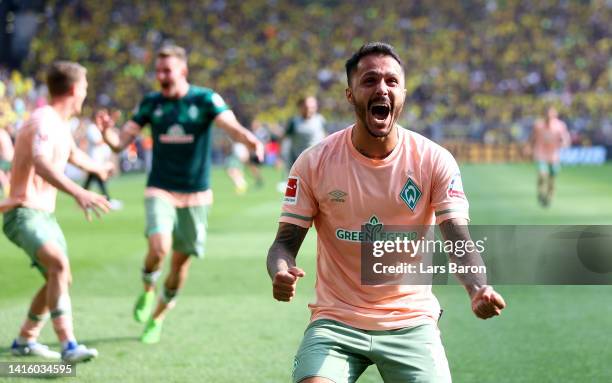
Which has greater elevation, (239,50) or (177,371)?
(239,50)

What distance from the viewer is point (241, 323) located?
9156mm

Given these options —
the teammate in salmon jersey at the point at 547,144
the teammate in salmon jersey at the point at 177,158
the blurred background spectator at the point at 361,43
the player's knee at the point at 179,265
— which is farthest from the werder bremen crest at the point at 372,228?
the blurred background spectator at the point at 361,43

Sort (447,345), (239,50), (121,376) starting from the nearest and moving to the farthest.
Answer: (121,376), (447,345), (239,50)

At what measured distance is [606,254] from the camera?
10.8 metres

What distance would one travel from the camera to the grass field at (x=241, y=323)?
285 inches

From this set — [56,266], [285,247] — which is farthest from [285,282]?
[56,266]

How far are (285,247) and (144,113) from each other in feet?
15.1

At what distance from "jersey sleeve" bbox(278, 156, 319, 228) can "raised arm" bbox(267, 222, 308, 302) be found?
4cm

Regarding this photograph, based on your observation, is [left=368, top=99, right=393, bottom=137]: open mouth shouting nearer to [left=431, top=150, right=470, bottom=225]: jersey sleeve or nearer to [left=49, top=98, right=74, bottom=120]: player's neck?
[left=431, top=150, right=470, bottom=225]: jersey sleeve

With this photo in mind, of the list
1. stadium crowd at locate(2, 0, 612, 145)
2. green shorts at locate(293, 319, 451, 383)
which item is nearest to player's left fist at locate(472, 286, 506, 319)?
green shorts at locate(293, 319, 451, 383)

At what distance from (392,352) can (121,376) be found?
319 centimetres

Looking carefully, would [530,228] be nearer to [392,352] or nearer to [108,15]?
[392,352]

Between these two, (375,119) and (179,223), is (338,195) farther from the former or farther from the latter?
(179,223)

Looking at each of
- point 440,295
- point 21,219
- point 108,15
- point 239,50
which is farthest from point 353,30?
point 21,219
